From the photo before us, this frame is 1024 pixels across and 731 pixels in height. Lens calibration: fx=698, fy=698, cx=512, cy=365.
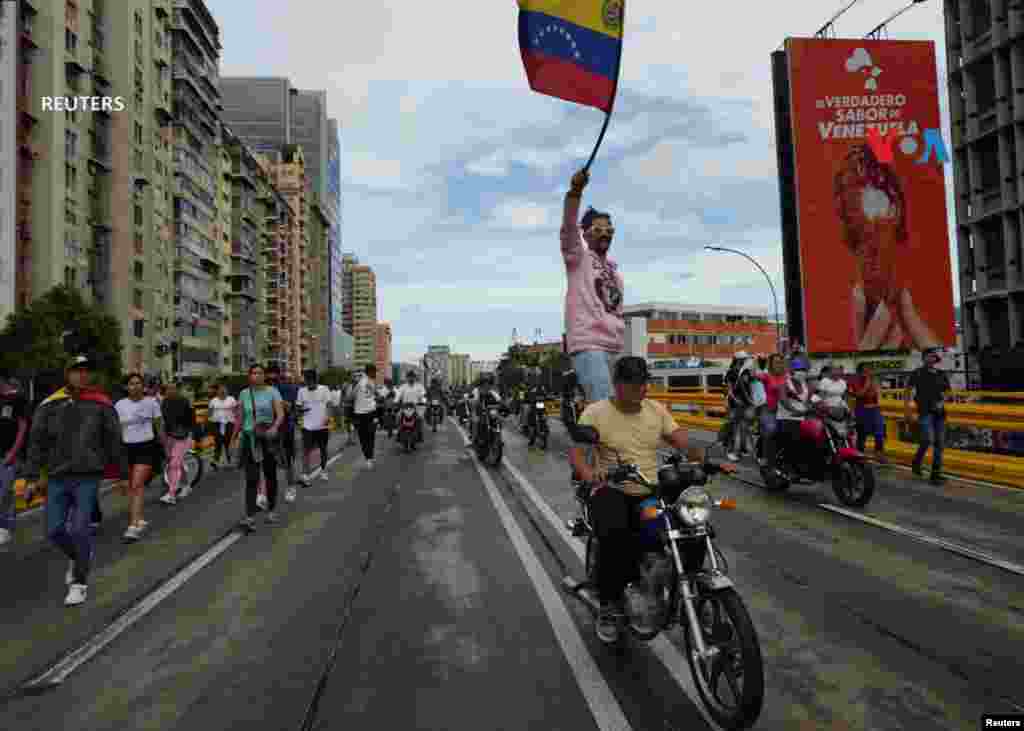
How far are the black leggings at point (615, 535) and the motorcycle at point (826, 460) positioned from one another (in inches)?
209

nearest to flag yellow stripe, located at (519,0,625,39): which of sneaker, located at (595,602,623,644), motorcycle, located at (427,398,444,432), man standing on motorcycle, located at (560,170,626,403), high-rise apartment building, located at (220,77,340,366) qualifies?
man standing on motorcycle, located at (560,170,626,403)

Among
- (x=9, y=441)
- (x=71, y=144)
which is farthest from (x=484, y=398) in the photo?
(x=71, y=144)

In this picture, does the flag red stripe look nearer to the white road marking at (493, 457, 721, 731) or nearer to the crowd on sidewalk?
the white road marking at (493, 457, 721, 731)

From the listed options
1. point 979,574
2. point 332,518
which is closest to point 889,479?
point 979,574

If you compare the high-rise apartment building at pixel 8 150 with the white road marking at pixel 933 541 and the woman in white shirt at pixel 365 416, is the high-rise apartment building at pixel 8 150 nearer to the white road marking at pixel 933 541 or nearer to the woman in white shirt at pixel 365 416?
the woman in white shirt at pixel 365 416

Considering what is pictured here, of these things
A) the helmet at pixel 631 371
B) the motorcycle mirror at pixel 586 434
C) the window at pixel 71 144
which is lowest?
the motorcycle mirror at pixel 586 434

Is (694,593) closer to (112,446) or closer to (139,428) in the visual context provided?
(112,446)

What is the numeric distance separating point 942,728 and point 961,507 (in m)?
5.89

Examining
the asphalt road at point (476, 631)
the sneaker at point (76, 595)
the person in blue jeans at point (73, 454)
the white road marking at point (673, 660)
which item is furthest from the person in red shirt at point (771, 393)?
the sneaker at point (76, 595)

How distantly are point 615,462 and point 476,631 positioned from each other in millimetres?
1358

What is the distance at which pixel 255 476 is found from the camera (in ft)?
26.1

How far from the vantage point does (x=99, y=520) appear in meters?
7.98

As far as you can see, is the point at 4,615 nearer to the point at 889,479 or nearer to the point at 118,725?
the point at 118,725

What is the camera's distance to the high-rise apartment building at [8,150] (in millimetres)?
39125
